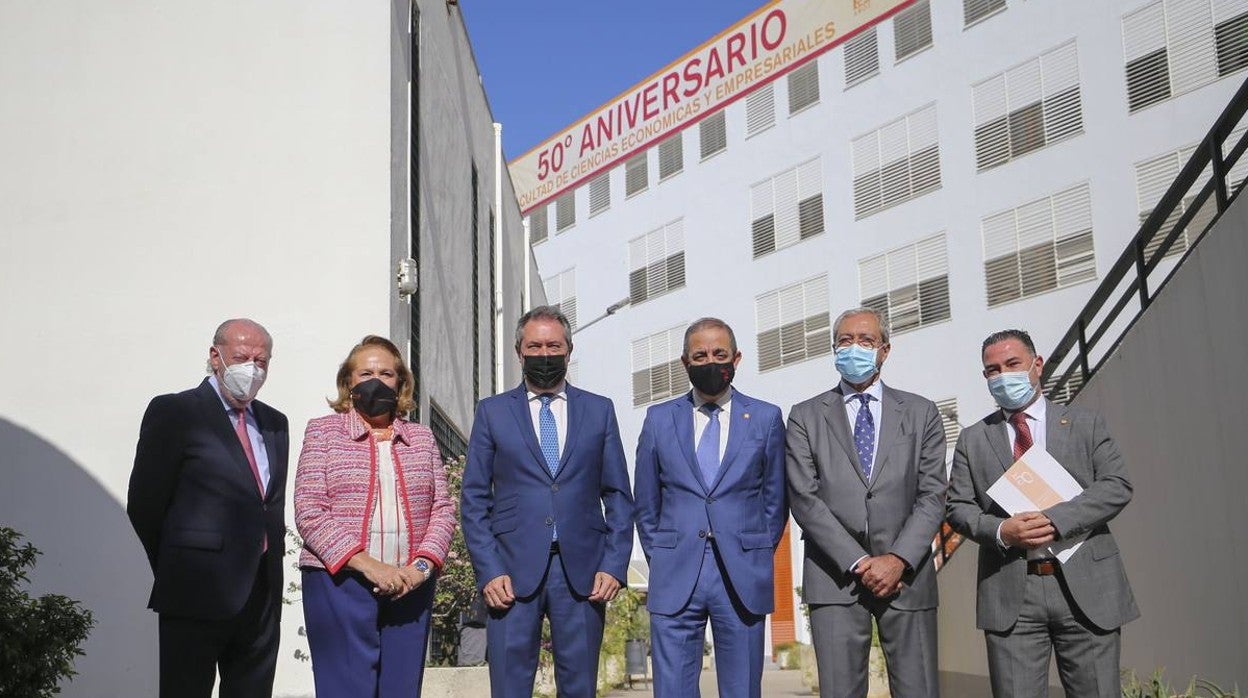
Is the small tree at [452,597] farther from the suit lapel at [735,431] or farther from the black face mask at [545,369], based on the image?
the suit lapel at [735,431]

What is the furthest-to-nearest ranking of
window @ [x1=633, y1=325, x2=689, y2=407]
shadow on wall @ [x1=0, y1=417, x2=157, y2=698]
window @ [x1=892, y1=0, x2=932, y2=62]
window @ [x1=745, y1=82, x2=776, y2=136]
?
window @ [x1=633, y1=325, x2=689, y2=407]
window @ [x1=745, y1=82, x2=776, y2=136]
window @ [x1=892, y1=0, x2=932, y2=62]
shadow on wall @ [x1=0, y1=417, x2=157, y2=698]

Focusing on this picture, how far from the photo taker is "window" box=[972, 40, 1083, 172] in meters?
24.5

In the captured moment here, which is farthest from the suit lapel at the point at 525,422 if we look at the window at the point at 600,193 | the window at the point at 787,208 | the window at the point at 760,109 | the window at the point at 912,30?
the window at the point at 600,193

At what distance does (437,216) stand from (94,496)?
16.0ft

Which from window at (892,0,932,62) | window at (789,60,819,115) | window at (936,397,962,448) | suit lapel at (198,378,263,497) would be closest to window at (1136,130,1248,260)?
window at (936,397,962,448)

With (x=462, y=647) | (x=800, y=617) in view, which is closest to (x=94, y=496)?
(x=462, y=647)

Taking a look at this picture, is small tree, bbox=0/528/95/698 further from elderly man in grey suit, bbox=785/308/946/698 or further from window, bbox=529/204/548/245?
window, bbox=529/204/548/245

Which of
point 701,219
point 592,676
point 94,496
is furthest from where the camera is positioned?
point 701,219

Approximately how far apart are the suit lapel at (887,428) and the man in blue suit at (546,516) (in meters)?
1.08

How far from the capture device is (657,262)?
35.3 m

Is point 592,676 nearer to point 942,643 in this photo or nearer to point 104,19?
point 942,643

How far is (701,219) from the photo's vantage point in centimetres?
3391

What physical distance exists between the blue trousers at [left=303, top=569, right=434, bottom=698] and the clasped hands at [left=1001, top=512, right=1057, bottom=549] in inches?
97.5

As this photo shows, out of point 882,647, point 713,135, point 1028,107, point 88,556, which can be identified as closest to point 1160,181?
point 1028,107
